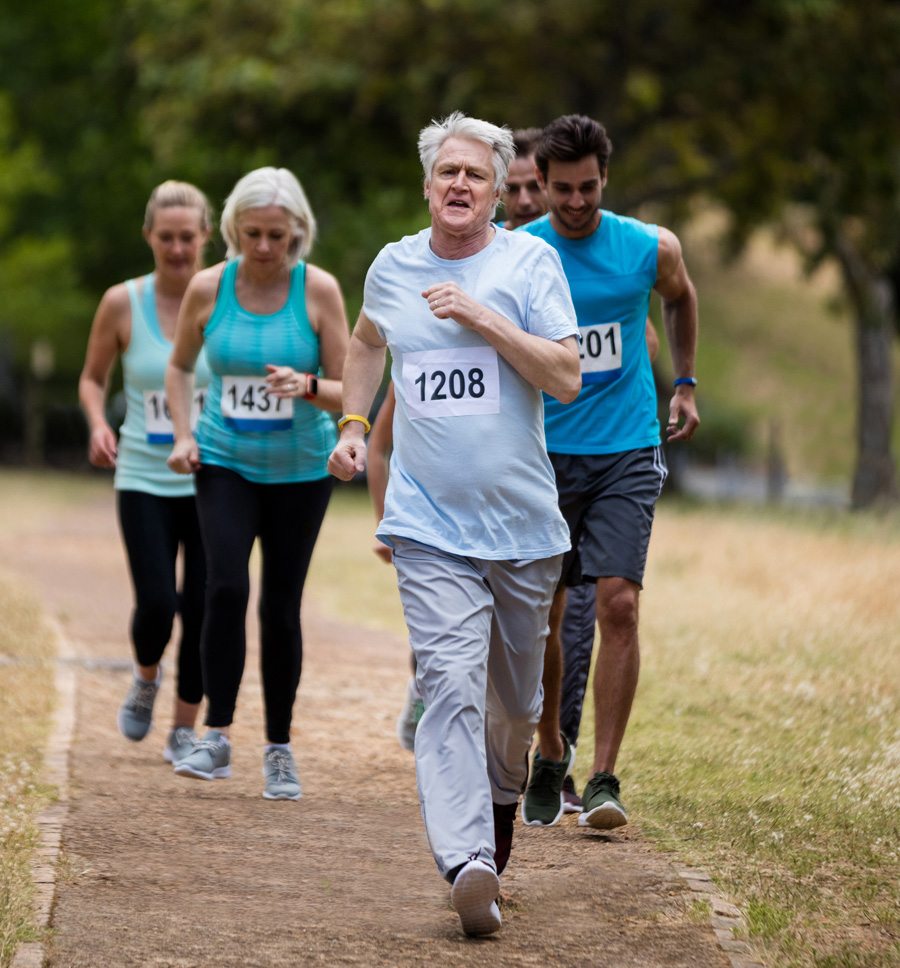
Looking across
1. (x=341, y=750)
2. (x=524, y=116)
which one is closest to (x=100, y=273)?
(x=524, y=116)

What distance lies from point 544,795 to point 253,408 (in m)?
1.64

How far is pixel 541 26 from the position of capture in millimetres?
19625

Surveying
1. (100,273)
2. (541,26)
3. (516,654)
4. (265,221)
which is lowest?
(100,273)

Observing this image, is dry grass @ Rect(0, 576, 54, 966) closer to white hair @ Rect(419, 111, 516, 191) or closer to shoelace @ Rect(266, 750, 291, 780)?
→ shoelace @ Rect(266, 750, 291, 780)

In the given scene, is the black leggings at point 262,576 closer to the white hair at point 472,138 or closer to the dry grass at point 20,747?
the dry grass at point 20,747

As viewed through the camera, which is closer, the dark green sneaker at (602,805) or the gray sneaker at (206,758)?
the dark green sneaker at (602,805)

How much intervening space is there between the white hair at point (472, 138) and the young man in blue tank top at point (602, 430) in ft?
2.49

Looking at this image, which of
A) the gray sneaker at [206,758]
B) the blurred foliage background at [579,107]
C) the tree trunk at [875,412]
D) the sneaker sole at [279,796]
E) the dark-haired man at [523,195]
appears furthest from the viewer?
the tree trunk at [875,412]

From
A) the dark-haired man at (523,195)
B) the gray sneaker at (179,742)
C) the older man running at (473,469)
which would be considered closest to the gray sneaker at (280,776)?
the gray sneaker at (179,742)

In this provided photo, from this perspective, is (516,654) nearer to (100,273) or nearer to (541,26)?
(541,26)

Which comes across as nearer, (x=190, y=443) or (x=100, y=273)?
(x=190, y=443)

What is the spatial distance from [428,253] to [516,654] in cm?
109

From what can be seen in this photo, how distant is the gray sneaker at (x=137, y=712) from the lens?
622 cm

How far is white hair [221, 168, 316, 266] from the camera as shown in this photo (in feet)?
Answer: 17.1
